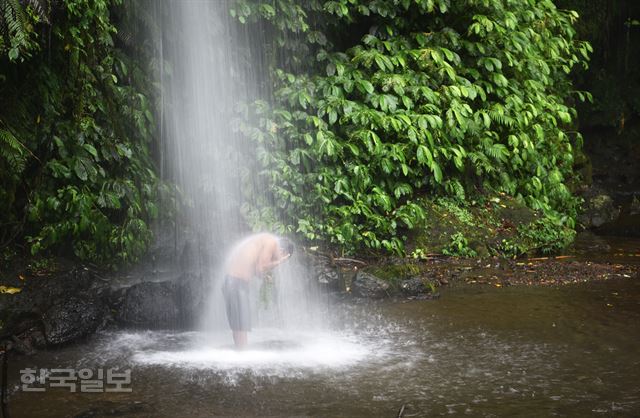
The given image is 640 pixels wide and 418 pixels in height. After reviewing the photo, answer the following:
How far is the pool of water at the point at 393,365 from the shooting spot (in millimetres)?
4371

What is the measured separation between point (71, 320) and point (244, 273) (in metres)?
1.70

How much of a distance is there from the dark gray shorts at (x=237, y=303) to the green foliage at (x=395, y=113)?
2.57 meters

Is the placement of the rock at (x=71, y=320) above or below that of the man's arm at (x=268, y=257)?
below

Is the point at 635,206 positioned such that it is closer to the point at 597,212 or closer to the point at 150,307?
the point at 597,212

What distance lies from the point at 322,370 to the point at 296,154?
4122 mm

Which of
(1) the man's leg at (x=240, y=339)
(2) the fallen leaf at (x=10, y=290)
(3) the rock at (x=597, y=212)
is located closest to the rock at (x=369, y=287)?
(1) the man's leg at (x=240, y=339)

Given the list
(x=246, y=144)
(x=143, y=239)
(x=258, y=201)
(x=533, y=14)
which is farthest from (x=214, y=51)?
(x=533, y=14)

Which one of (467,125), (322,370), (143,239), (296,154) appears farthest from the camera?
(467,125)

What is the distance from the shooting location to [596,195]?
1250cm

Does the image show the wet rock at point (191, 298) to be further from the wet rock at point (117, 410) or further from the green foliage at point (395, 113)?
the wet rock at point (117, 410)

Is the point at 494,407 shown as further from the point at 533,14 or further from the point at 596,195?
the point at 596,195

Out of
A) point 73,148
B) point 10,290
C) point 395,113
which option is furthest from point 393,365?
point 395,113

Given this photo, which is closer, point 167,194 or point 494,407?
point 494,407

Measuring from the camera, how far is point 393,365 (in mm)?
5152
